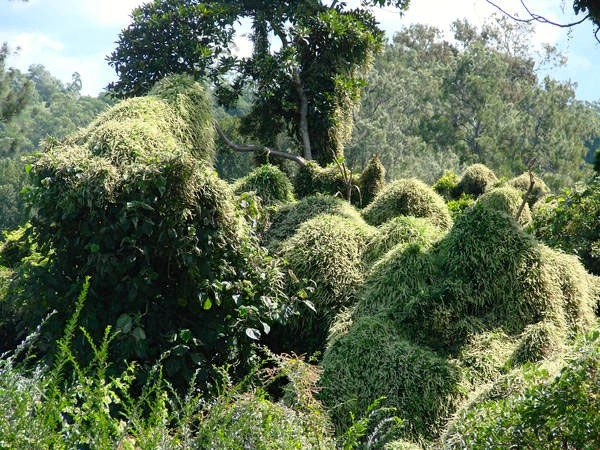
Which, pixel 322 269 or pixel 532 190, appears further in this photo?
pixel 532 190

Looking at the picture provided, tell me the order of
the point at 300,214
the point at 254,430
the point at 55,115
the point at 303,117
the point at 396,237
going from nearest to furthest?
the point at 254,430
the point at 396,237
the point at 300,214
the point at 303,117
the point at 55,115

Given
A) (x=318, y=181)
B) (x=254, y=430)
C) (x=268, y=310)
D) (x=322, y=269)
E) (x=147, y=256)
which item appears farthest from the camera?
(x=318, y=181)

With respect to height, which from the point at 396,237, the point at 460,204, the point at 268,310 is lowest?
the point at 268,310

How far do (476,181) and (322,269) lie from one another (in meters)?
6.46

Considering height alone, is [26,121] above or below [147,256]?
above

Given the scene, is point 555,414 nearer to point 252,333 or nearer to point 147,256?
point 252,333

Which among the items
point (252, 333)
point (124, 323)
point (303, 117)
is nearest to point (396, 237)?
point (252, 333)

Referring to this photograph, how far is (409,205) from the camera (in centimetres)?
754

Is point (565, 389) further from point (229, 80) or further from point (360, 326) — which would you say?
point (229, 80)

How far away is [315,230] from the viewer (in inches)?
257

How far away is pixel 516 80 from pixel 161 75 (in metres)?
30.1

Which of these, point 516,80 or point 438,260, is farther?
point 516,80

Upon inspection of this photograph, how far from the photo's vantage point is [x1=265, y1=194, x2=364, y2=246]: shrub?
279 inches

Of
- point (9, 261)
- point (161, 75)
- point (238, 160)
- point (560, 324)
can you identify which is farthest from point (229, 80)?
point (238, 160)
